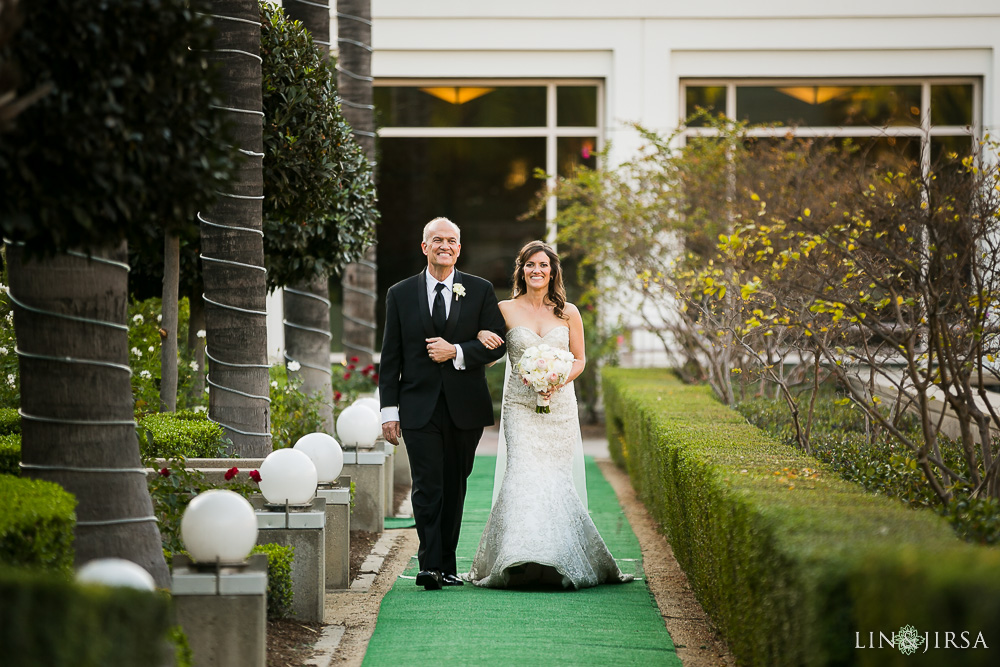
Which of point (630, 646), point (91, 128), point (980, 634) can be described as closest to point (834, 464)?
point (630, 646)

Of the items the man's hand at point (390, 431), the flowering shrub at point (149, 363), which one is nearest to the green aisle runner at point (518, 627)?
the man's hand at point (390, 431)

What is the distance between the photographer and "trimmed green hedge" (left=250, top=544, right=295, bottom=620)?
17.1 ft

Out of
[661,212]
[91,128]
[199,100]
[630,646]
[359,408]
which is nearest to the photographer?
[91,128]

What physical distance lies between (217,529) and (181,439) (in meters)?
2.21

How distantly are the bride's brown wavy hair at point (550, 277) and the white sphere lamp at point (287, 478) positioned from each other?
205 centimetres

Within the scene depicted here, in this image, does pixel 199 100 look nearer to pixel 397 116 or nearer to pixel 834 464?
pixel 834 464

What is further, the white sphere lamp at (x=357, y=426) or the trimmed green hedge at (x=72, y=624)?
the white sphere lamp at (x=357, y=426)

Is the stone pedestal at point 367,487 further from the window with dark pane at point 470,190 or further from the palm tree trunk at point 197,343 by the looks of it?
the window with dark pane at point 470,190

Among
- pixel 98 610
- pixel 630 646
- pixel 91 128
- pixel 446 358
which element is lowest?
pixel 630 646

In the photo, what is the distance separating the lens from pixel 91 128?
331 cm

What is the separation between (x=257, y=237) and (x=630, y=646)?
3.21 meters

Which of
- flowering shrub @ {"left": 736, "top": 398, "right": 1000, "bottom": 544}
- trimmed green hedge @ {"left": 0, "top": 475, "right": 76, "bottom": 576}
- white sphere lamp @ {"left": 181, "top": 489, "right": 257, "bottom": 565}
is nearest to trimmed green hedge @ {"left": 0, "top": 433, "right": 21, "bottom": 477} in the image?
trimmed green hedge @ {"left": 0, "top": 475, "right": 76, "bottom": 576}

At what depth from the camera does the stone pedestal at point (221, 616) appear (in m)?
4.17

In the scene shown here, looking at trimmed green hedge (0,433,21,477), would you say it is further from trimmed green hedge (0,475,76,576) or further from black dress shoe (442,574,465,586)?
black dress shoe (442,574,465,586)
